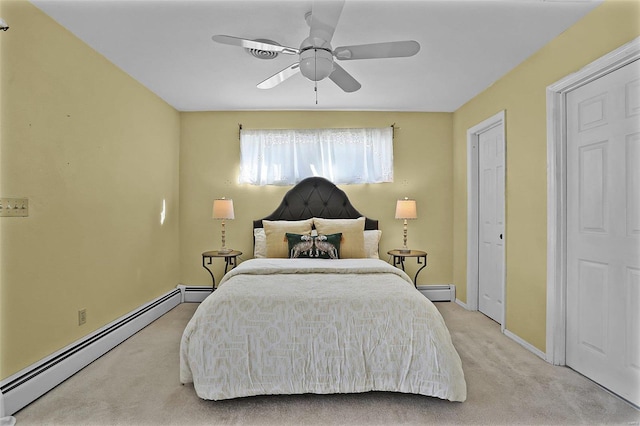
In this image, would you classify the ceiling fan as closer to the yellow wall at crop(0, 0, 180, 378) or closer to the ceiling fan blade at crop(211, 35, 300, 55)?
the ceiling fan blade at crop(211, 35, 300, 55)

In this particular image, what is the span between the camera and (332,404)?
7.23ft

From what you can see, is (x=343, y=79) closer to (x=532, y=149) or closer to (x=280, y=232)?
(x=532, y=149)

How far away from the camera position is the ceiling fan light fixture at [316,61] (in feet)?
7.38

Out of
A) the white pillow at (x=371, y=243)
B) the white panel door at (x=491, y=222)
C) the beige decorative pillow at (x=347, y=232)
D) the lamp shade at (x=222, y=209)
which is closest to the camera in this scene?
the white panel door at (x=491, y=222)

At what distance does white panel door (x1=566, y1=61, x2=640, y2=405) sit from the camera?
7.23 feet

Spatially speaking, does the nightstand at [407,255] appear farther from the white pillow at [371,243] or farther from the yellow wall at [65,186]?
the yellow wall at [65,186]

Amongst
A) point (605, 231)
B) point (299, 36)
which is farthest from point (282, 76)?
point (605, 231)

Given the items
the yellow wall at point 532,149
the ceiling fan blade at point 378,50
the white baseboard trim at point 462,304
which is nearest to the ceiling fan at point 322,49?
the ceiling fan blade at point 378,50

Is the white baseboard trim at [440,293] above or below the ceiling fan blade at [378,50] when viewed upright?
below

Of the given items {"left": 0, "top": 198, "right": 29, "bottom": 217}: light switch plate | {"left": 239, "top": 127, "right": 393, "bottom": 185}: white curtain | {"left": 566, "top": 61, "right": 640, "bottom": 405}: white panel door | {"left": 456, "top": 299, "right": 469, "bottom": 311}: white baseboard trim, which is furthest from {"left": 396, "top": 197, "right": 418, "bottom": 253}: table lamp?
{"left": 0, "top": 198, "right": 29, "bottom": 217}: light switch plate

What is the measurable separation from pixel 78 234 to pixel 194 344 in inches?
51.6

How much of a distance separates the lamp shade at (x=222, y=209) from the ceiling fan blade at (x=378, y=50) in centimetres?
247

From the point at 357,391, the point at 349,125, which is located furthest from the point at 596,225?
the point at 349,125

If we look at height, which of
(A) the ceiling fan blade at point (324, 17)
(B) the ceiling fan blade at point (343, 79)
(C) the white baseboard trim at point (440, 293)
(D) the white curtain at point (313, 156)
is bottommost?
(C) the white baseboard trim at point (440, 293)
